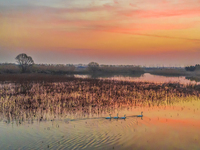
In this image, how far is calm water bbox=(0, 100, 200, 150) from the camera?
7.21 metres

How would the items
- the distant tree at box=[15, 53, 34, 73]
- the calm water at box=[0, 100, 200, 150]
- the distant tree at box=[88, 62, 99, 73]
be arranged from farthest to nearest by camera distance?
the distant tree at box=[88, 62, 99, 73], the distant tree at box=[15, 53, 34, 73], the calm water at box=[0, 100, 200, 150]

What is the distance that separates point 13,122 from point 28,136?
2249 mm

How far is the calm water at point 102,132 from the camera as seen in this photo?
7.21 m

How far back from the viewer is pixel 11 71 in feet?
167

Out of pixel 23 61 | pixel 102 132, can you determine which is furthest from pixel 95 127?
pixel 23 61

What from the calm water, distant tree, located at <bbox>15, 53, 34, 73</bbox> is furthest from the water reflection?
distant tree, located at <bbox>15, 53, 34, 73</bbox>

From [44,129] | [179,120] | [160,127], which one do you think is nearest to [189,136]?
[160,127]

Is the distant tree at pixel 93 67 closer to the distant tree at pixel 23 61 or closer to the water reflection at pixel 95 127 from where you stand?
the distant tree at pixel 23 61

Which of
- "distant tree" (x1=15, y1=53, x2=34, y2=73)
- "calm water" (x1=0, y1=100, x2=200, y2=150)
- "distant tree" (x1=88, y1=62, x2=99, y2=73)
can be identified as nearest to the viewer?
"calm water" (x1=0, y1=100, x2=200, y2=150)

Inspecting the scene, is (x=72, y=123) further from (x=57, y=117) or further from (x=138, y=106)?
(x=138, y=106)

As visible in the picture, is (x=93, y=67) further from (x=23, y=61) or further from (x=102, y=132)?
(x=102, y=132)

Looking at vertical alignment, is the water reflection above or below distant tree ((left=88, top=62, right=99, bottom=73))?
below

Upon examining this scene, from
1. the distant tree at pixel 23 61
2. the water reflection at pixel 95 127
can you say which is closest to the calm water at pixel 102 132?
the water reflection at pixel 95 127

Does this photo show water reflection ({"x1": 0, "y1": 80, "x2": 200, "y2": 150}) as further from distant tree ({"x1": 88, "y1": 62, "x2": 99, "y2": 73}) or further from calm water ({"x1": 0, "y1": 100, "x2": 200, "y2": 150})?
distant tree ({"x1": 88, "y1": 62, "x2": 99, "y2": 73})
